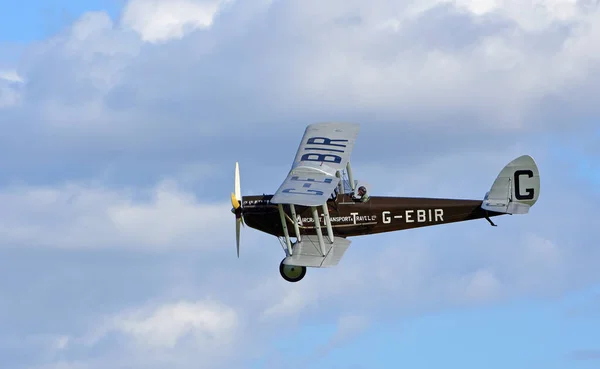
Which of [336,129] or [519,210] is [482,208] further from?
[336,129]

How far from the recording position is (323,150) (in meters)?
34.7

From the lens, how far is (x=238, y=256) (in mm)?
33219

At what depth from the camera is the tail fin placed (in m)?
35.0

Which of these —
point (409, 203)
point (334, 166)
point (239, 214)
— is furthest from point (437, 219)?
point (239, 214)

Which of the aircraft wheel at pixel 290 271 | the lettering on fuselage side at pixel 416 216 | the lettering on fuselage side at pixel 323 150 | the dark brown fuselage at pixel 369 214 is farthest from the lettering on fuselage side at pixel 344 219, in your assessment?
the lettering on fuselage side at pixel 323 150

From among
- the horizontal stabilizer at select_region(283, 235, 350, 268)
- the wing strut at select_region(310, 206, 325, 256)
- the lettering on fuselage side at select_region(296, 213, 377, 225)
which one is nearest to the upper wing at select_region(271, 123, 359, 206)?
the wing strut at select_region(310, 206, 325, 256)

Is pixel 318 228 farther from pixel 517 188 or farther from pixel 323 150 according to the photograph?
pixel 517 188

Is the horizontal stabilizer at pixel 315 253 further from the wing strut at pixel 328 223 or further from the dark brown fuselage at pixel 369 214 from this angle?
the dark brown fuselage at pixel 369 214

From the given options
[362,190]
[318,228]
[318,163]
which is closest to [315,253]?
[318,228]

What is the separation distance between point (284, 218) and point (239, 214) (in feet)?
5.09

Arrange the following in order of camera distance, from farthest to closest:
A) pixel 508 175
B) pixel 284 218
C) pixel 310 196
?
pixel 508 175
pixel 284 218
pixel 310 196

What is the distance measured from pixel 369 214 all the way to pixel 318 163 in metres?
2.08

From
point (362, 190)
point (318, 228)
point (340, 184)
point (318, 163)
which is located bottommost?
point (318, 228)

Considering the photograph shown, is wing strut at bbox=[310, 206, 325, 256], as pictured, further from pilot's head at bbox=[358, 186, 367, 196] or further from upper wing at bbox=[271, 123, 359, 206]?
pilot's head at bbox=[358, 186, 367, 196]
